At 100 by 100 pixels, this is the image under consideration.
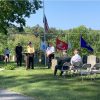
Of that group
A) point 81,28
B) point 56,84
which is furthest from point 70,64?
point 81,28

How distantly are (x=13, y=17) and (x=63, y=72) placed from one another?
18.4 metres

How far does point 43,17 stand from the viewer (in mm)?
38688

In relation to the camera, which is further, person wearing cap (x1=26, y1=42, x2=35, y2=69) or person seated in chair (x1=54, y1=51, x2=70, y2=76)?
person wearing cap (x1=26, y1=42, x2=35, y2=69)

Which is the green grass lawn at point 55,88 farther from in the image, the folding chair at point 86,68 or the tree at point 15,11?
the tree at point 15,11

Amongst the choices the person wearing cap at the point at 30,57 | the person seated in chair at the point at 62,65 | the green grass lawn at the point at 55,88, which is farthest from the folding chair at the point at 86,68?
the person wearing cap at the point at 30,57

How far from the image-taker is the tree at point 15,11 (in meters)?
38.3

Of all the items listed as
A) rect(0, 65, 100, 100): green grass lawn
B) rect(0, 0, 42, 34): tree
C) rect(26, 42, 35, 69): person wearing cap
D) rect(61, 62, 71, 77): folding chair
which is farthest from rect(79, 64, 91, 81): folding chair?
rect(0, 0, 42, 34): tree

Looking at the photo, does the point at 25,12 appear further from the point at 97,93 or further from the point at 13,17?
the point at 97,93

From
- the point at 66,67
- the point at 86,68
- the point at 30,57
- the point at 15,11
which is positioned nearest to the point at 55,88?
the point at 86,68

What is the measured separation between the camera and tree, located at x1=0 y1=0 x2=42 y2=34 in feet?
126

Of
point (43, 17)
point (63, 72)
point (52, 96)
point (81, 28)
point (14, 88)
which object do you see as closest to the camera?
point (52, 96)

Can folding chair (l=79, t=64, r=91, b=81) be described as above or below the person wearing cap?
below

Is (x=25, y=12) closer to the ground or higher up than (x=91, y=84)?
higher up

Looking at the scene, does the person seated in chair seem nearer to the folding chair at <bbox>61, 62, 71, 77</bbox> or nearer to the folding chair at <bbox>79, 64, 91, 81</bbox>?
the folding chair at <bbox>61, 62, 71, 77</bbox>
